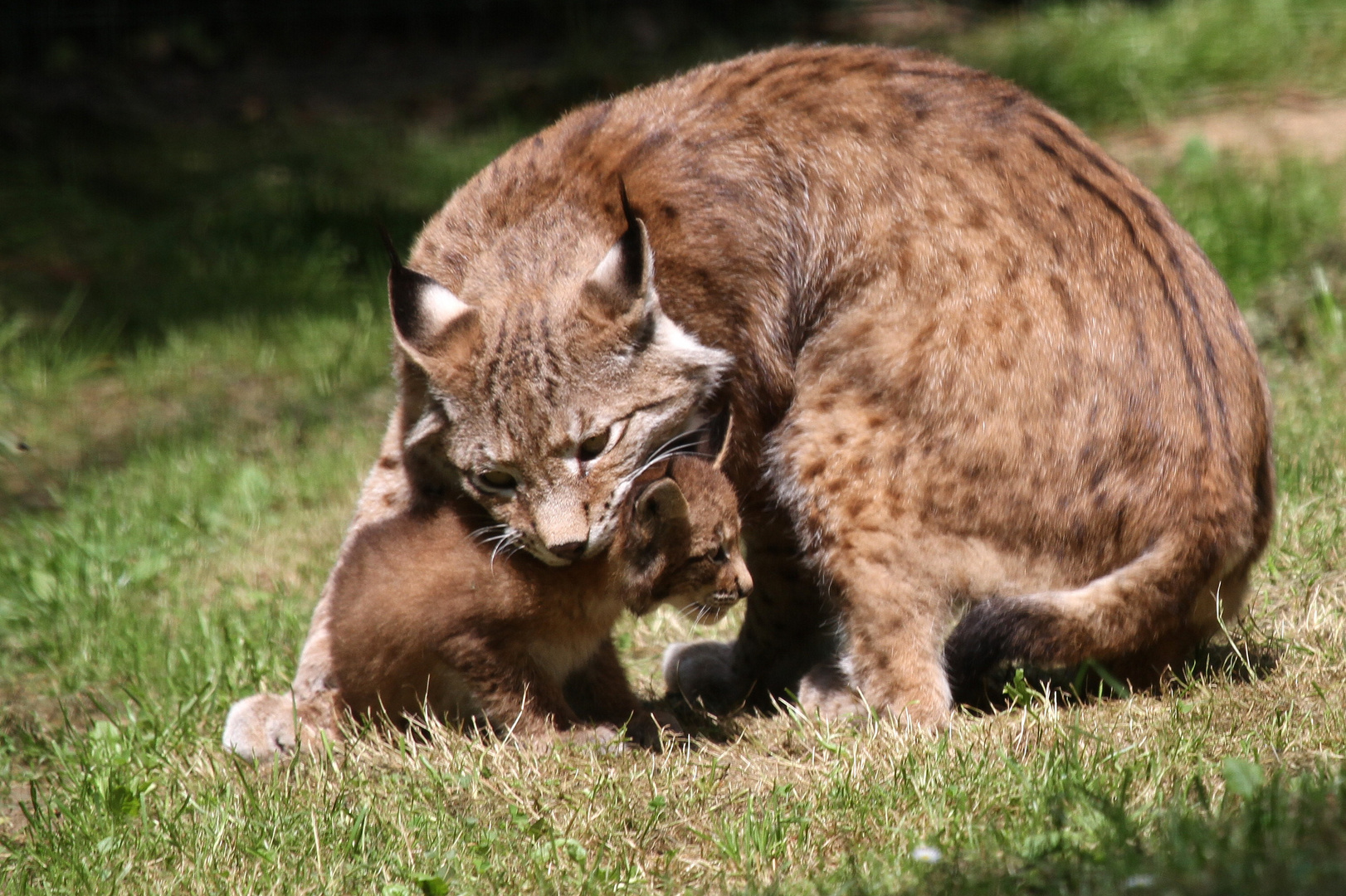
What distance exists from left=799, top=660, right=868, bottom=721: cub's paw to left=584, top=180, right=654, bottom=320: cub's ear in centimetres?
116

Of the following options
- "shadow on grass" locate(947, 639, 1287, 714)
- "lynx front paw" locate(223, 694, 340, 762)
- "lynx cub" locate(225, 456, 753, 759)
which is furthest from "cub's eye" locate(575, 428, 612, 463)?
"shadow on grass" locate(947, 639, 1287, 714)

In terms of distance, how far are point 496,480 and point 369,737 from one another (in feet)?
2.54

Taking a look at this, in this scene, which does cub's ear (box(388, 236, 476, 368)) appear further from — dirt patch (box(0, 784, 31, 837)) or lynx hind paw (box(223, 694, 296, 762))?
dirt patch (box(0, 784, 31, 837))

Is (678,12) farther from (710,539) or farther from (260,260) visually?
(710,539)

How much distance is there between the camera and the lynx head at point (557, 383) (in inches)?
138

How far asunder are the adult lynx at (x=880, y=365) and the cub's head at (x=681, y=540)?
10 centimetres

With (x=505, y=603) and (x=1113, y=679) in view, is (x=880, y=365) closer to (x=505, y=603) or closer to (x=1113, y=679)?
(x=1113, y=679)

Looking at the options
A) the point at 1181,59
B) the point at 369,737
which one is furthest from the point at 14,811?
the point at 1181,59

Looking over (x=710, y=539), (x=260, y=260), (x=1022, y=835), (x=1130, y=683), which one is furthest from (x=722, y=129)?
(x=260, y=260)

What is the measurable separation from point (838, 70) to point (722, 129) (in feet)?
1.47

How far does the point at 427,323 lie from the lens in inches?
142

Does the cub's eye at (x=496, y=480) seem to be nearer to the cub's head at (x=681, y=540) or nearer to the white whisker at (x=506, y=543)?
the white whisker at (x=506, y=543)

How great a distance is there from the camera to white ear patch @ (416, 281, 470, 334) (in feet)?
11.8

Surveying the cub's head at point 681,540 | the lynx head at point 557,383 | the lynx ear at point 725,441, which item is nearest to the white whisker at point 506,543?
the lynx head at point 557,383
